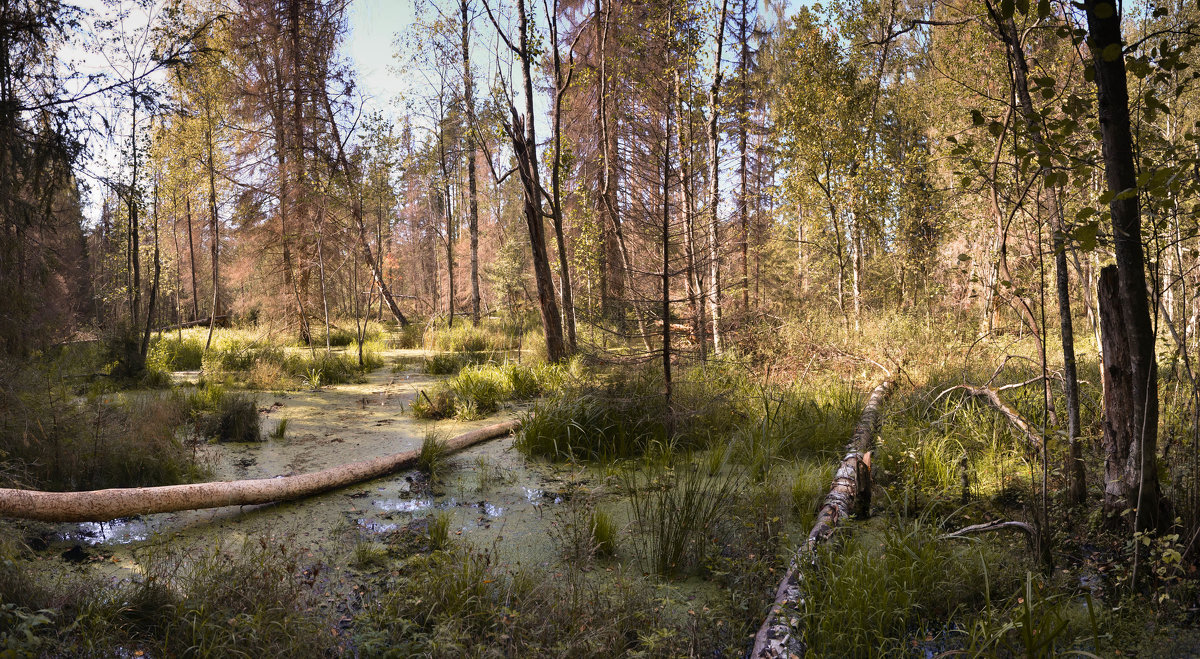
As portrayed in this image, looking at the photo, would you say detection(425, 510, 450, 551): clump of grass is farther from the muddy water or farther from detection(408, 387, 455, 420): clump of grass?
detection(408, 387, 455, 420): clump of grass

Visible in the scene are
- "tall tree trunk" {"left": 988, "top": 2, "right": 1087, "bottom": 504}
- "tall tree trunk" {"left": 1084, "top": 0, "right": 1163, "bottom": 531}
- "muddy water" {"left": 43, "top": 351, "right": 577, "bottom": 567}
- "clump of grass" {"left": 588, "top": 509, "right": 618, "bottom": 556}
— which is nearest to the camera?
"tall tree trunk" {"left": 1084, "top": 0, "right": 1163, "bottom": 531}

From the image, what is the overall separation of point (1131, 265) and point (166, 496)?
17.4ft

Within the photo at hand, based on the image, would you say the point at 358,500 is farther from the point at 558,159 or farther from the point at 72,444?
the point at 558,159

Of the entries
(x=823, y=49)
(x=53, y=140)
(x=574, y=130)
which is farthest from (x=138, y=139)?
(x=823, y=49)

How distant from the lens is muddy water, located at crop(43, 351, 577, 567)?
3.48 metres

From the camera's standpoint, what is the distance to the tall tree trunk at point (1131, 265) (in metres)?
2.54

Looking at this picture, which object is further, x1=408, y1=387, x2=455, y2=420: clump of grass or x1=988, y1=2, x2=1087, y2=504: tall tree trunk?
x1=408, y1=387, x2=455, y2=420: clump of grass

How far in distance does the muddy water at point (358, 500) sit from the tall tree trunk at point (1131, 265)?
115 inches

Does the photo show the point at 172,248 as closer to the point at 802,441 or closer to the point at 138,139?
the point at 138,139

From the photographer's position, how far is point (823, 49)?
10.6 m

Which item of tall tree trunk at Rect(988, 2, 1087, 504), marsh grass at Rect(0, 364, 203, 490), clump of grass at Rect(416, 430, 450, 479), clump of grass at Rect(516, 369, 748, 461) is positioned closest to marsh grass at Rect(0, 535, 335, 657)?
marsh grass at Rect(0, 364, 203, 490)

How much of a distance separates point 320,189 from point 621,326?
26.3ft

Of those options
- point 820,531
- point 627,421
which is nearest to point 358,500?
point 627,421

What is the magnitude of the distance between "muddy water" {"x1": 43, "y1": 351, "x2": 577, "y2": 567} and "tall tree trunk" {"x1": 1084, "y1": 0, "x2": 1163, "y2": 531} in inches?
115
